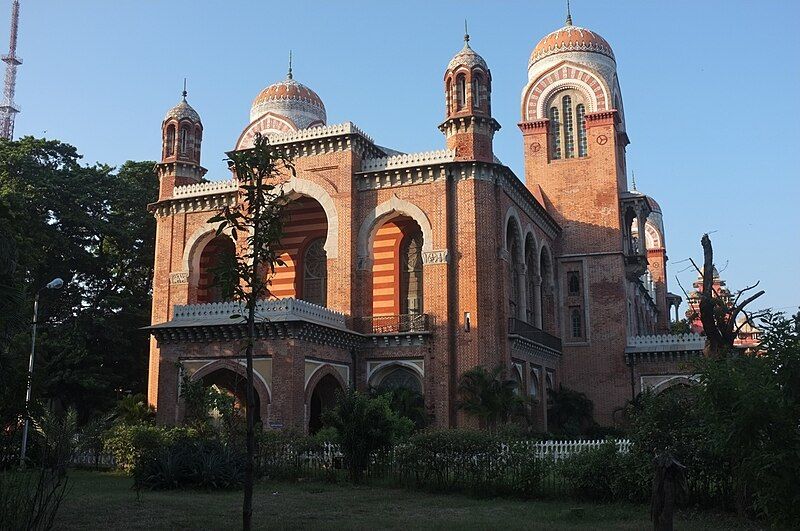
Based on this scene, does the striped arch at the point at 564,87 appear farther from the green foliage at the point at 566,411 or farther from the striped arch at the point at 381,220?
the green foliage at the point at 566,411

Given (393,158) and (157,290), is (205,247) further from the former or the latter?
(393,158)

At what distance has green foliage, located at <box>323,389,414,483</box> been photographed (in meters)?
18.4

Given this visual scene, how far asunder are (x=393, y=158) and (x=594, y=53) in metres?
15.1

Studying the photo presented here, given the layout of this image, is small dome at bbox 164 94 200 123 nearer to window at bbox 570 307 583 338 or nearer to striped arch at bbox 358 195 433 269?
striped arch at bbox 358 195 433 269

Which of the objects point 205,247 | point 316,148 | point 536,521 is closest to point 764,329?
point 536,521

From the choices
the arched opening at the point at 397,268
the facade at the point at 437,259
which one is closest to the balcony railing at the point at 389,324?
the facade at the point at 437,259

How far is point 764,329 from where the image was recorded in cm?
1145

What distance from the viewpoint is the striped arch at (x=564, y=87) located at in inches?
1491

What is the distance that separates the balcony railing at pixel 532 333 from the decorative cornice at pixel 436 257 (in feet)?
11.1

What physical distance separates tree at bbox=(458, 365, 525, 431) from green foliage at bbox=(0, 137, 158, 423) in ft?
47.2

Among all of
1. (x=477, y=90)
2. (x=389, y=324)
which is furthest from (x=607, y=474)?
(x=477, y=90)

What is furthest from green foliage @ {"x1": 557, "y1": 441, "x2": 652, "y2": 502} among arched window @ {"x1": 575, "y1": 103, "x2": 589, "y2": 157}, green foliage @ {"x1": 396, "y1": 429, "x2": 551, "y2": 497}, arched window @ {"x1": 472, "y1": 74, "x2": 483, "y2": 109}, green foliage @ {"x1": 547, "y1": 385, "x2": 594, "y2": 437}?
arched window @ {"x1": 575, "y1": 103, "x2": 589, "y2": 157}

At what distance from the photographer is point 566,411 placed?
111 feet

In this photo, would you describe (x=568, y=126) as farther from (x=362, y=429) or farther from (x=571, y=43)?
(x=362, y=429)
